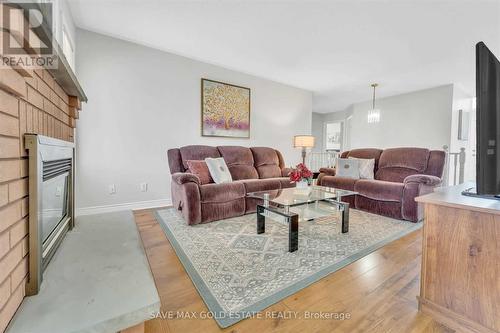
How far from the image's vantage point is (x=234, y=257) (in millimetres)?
1783

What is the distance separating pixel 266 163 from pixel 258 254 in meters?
2.11

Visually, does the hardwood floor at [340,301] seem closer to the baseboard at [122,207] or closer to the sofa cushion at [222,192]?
the sofa cushion at [222,192]

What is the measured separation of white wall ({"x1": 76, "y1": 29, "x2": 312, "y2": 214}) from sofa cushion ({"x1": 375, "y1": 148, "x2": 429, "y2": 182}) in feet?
9.01

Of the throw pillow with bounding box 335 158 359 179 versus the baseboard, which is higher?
the throw pillow with bounding box 335 158 359 179

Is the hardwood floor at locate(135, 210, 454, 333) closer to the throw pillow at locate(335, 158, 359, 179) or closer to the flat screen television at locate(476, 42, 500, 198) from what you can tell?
the flat screen television at locate(476, 42, 500, 198)

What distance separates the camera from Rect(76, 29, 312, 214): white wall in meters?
2.94

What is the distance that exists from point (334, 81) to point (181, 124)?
10.7 ft

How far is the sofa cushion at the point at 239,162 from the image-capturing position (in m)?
3.42

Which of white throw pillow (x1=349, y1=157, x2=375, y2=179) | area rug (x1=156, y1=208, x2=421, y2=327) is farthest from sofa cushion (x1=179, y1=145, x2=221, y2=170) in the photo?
white throw pillow (x1=349, y1=157, x2=375, y2=179)

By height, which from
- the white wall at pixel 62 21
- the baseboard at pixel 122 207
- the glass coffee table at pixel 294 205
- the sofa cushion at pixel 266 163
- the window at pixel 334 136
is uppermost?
the white wall at pixel 62 21

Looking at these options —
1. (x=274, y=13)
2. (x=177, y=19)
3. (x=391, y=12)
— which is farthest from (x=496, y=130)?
(x=177, y=19)

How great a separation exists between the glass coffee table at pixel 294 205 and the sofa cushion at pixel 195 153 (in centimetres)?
115

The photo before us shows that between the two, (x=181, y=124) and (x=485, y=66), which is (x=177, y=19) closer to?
(x=181, y=124)

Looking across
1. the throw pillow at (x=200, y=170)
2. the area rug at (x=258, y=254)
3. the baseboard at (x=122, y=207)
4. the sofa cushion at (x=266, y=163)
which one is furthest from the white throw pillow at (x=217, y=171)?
the baseboard at (x=122, y=207)
